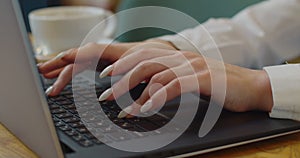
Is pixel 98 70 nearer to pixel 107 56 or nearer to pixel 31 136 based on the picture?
pixel 107 56

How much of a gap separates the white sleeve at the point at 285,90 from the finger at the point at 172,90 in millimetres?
88

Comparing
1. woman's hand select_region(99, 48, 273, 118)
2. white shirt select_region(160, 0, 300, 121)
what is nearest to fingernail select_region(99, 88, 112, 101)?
woman's hand select_region(99, 48, 273, 118)

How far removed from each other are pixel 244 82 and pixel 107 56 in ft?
0.63

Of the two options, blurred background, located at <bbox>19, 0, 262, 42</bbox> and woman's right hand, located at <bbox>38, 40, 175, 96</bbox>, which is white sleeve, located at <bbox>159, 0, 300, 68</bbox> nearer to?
blurred background, located at <bbox>19, 0, 262, 42</bbox>

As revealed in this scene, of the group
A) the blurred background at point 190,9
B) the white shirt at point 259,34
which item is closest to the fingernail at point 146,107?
the white shirt at point 259,34

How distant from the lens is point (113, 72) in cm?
56

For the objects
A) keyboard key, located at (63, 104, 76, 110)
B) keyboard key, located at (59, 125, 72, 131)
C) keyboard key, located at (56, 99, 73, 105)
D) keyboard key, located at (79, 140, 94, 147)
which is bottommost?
keyboard key, located at (56, 99, 73, 105)

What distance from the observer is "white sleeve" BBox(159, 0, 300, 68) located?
2.98 ft

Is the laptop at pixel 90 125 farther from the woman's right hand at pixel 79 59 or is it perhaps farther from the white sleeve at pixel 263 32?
the white sleeve at pixel 263 32

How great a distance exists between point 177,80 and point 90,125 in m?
0.11

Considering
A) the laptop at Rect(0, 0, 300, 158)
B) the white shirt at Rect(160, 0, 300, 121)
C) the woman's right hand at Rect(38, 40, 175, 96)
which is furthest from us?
the white shirt at Rect(160, 0, 300, 121)

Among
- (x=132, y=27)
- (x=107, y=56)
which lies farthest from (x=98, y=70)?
(x=132, y=27)

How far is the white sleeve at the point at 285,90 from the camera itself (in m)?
0.50

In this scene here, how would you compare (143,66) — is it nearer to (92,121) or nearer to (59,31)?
(92,121)
